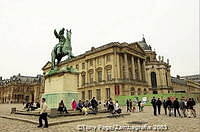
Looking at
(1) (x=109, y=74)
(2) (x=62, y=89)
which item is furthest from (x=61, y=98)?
(1) (x=109, y=74)

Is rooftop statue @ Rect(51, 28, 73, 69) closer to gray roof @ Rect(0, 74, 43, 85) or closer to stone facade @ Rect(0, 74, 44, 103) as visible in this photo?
stone facade @ Rect(0, 74, 44, 103)

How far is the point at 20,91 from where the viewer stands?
98938 millimetres

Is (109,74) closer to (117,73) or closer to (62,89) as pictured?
(117,73)

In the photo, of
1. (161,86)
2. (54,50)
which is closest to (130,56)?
(161,86)

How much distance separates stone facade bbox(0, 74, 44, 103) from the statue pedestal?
263 ft

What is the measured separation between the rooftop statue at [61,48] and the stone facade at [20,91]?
79024 mm

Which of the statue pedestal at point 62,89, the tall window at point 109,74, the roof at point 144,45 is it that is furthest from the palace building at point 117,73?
the statue pedestal at point 62,89

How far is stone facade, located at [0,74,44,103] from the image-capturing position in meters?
96.1

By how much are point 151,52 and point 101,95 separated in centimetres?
3445

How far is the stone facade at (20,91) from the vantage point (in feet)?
315

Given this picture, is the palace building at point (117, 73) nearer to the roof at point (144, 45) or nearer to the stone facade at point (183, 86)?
the roof at point (144, 45)

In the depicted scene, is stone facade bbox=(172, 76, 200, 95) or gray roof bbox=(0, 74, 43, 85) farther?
gray roof bbox=(0, 74, 43, 85)

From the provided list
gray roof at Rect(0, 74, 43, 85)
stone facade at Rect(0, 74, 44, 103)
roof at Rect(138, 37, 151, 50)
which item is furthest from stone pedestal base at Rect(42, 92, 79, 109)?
gray roof at Rect(0, 74, 43, 85)

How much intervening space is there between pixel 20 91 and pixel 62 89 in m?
92.1
